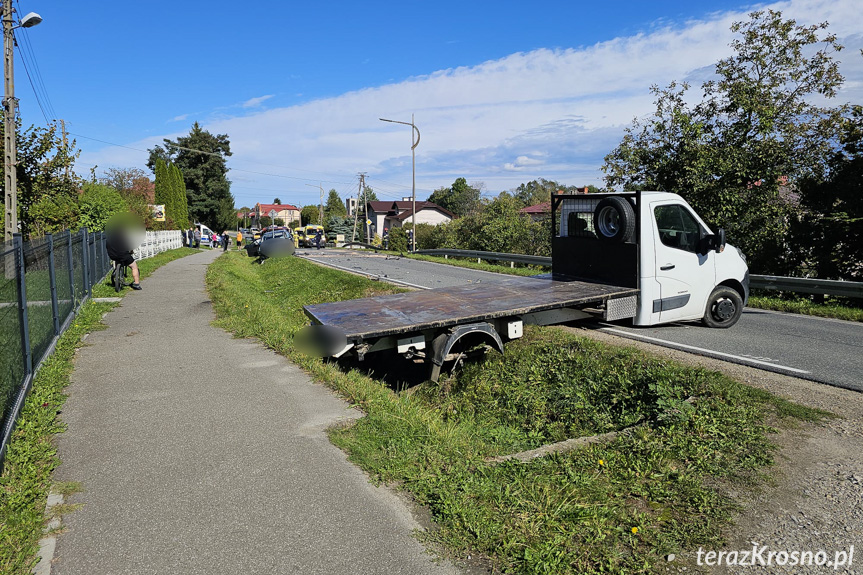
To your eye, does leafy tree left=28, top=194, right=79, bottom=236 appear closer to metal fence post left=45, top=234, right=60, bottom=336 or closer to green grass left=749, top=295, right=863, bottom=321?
metal fence post left=45, top=234, right=60, bottom=336

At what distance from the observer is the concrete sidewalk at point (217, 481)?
10.6ft

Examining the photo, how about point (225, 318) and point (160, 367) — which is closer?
point (160, 367)

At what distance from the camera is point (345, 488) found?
4.02m

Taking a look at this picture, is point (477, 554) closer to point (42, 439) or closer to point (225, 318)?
point (42, 439)

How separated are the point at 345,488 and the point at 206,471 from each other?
104 centimetres

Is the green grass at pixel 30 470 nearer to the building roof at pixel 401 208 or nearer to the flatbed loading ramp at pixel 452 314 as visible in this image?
the flatbed loading ramp at pixel 452 314

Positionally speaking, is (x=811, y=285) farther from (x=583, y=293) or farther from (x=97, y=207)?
(x=97, y=207)

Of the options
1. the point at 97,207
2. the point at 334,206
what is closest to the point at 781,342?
the point at 97,207

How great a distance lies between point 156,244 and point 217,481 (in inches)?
1291

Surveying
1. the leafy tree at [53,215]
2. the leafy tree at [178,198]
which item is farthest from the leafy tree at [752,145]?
the leafy tree at [178,198]

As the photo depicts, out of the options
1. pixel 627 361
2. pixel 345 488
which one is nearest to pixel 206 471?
pixel 345 488

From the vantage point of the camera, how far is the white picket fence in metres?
→ 28.4

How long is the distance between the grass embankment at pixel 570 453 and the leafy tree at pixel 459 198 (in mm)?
60138

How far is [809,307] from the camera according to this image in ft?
38.5
